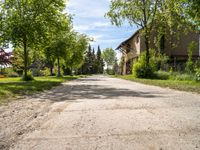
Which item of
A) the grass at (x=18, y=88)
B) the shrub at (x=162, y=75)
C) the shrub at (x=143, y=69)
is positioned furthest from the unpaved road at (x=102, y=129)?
Result: the shrub at (x=143, y=69)

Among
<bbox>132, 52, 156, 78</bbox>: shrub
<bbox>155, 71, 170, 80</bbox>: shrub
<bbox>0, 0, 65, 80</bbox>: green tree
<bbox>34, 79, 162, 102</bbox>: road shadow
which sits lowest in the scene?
<bbox>34, 79, 162, 102</bbox>: road shadow

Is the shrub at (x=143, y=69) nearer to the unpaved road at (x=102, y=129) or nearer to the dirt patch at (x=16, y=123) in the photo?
the unpaved road at (x=102, y=129)

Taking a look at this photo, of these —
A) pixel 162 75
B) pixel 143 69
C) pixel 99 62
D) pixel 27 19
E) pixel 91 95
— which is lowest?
pixel 91 95

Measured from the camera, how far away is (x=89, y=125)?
21.3 ft

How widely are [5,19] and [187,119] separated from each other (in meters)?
24.1

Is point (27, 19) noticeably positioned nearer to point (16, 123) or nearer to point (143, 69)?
point (143, 69)

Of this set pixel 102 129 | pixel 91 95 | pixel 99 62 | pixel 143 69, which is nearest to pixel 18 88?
pixel 91 95

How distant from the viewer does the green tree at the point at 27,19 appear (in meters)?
27.8

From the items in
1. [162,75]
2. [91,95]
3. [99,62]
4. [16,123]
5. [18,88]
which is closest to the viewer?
[16,123]

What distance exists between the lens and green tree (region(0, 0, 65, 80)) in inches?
1094

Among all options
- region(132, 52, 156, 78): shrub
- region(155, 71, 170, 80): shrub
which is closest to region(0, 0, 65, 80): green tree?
region(132, 52, 156, 78): shrub

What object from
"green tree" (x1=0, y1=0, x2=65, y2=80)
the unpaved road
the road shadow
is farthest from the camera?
"green tree" (x1=0, y1=0, x2=65, y2=80)

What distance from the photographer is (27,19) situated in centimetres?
2859

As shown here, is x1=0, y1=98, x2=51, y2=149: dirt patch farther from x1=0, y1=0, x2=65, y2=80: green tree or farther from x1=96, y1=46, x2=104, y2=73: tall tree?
x1=96, y1=46, x2=104, y2=73: tall tree
